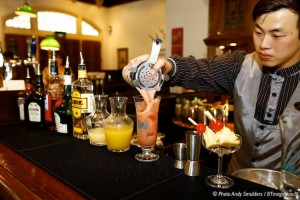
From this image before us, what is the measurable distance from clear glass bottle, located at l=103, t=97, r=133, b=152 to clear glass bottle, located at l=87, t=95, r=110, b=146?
0.09m

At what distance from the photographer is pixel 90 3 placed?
9.61 m

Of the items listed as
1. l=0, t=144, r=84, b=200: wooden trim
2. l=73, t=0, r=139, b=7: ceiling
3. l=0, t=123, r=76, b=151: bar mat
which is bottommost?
l=0, t=144, r=84, b=200: wooden trim

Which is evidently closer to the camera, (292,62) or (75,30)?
(292,62)

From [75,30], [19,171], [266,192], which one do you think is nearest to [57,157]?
[19,171]

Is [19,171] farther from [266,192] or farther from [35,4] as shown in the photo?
[35,4]

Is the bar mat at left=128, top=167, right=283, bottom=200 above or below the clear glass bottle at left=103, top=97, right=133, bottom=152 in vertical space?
below

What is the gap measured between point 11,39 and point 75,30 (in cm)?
229

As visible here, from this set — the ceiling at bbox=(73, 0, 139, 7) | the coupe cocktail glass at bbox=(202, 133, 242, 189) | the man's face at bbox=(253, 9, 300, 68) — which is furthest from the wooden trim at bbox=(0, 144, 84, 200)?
Result: the ceiling at bbox=(73, 0, 139, 7)

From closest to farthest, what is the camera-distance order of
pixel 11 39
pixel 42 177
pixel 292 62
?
pixel 42 177 → pixel 292 62 → pixel 11 39

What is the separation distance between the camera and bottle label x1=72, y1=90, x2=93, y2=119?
1308 mm

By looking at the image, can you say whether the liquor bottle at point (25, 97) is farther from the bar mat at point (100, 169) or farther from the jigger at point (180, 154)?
the jigger at point (180, 154)

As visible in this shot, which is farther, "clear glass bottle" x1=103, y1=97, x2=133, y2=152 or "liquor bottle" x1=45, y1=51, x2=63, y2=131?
"liquor bottle" x1=45, y1=51, x2=63, y2=131

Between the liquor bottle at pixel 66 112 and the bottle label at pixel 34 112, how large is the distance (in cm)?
20

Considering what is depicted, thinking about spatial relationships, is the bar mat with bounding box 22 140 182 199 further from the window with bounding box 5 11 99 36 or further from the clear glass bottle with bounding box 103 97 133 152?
the window with bounding box 5 11 99 36
